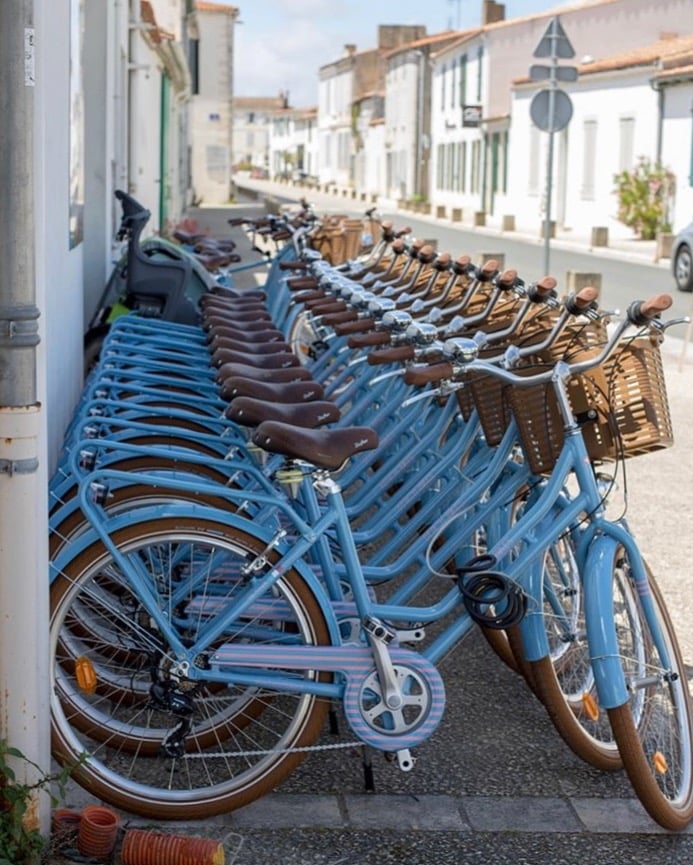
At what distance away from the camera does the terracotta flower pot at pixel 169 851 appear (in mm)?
3357

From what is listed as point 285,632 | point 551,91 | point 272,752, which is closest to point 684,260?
point 551,91

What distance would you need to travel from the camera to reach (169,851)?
3.38m

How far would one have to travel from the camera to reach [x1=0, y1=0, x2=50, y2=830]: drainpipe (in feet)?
10.2

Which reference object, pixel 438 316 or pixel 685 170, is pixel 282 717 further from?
pixel 685 170

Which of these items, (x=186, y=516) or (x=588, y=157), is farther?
(x=588, y=157)

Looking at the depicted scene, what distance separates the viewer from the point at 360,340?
4.72m

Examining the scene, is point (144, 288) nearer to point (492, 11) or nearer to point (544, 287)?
point (544, 287)

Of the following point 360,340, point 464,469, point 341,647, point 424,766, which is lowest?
point 424,766

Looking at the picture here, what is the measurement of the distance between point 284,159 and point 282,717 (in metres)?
121

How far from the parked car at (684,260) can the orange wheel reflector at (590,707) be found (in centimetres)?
1803

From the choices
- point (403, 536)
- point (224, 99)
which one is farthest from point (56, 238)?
point (224, 99)

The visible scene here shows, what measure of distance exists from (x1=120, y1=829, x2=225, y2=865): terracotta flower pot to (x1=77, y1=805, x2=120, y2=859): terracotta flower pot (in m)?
0.04

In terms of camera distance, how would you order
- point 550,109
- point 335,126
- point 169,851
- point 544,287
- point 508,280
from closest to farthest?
point 169,851
point 544,287
point 508,280
point 550,109
point 335,126

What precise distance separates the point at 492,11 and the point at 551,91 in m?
55.9
